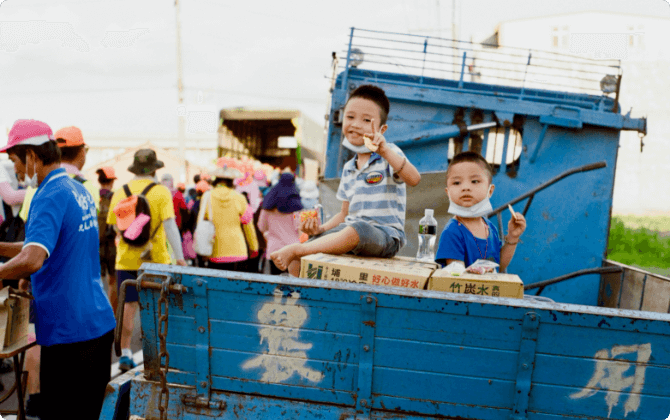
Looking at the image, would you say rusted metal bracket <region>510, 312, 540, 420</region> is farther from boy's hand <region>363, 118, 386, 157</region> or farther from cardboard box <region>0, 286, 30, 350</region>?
cardboard box <region>0, 286, 30, 350</region>

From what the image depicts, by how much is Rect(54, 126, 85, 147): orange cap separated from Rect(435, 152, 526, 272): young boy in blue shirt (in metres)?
2.94


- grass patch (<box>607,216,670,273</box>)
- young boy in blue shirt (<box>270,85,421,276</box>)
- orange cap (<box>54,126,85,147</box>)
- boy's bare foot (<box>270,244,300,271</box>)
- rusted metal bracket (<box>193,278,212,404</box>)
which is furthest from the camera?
grass patch (<box>607,216,670,273</box>)

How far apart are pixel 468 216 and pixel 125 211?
3.42 m

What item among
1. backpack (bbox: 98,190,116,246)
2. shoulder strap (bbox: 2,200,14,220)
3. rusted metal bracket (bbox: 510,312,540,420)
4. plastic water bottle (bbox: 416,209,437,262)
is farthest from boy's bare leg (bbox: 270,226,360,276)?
backpack (bbox: 98,190,116,246)

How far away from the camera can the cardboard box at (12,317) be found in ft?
8.53

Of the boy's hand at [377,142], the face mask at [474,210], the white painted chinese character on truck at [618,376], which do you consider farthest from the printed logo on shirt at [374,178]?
the white painted chinese character on truck at [618,376]

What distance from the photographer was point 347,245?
2586 mm

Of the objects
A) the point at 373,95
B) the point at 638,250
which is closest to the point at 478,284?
the point at 373,95

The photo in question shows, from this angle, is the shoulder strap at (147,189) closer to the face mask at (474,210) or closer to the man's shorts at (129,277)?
the man's shorts at (129,277)

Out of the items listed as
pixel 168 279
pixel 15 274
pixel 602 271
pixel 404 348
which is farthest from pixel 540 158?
pixel 15 274

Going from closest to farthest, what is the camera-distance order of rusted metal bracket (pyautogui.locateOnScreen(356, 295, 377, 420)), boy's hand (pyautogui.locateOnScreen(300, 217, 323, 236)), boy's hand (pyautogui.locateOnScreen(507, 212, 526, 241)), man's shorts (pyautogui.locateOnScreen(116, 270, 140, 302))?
rusted metal bracket (pyautogui.locateOnScreen(356, 295, 377, 420)), boy's hand (pyautogui.locateOnScreen(507, 212, 526, 241)), boy's hand (pyautogui.locateOnScreen(300, 217, 323, 236)), man's shorts (pyautogui.locateOnScreen(116, 270, 140, 302))

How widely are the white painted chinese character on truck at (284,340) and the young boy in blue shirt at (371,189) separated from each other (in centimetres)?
58

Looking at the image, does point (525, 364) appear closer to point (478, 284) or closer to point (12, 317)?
point (478, 284)

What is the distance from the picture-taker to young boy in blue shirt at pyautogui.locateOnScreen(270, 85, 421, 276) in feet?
8.70
